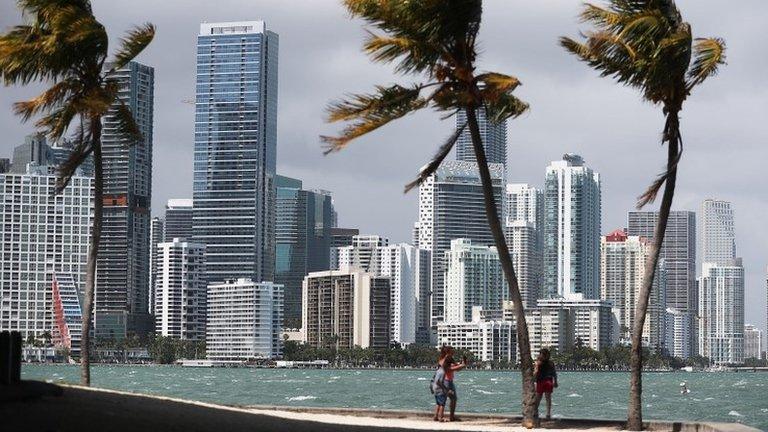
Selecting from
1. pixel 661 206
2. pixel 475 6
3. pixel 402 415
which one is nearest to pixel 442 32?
pixel 475 6

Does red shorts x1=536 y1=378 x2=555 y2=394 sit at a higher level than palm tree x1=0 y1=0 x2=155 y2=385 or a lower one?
lower

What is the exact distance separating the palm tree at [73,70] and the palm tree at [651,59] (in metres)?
8.63

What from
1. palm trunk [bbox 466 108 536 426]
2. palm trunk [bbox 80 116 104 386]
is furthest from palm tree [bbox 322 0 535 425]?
palm trunk [bbox 80 116 104 386]

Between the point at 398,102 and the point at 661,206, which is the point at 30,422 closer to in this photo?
the point at 398,102

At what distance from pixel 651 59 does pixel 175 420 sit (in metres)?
10.4

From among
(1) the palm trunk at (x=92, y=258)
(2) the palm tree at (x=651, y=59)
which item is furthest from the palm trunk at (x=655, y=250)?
(1) the palm trunk at (x=92, y=258)

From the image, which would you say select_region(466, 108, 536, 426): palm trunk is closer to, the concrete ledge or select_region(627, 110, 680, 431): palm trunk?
the concrete ledge

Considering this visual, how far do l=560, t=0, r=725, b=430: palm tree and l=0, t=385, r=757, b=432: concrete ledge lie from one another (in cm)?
183

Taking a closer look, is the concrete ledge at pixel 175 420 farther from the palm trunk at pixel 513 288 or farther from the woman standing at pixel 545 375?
the woman standing at pixel 545 375

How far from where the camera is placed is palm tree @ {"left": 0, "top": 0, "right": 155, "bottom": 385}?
25.9m

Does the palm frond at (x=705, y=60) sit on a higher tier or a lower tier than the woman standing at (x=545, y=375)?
higher

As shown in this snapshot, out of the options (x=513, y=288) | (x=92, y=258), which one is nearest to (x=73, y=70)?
(x=92, y=258)

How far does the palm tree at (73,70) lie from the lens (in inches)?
1019

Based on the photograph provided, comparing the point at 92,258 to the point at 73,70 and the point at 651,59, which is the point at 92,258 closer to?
the point at 73,70
